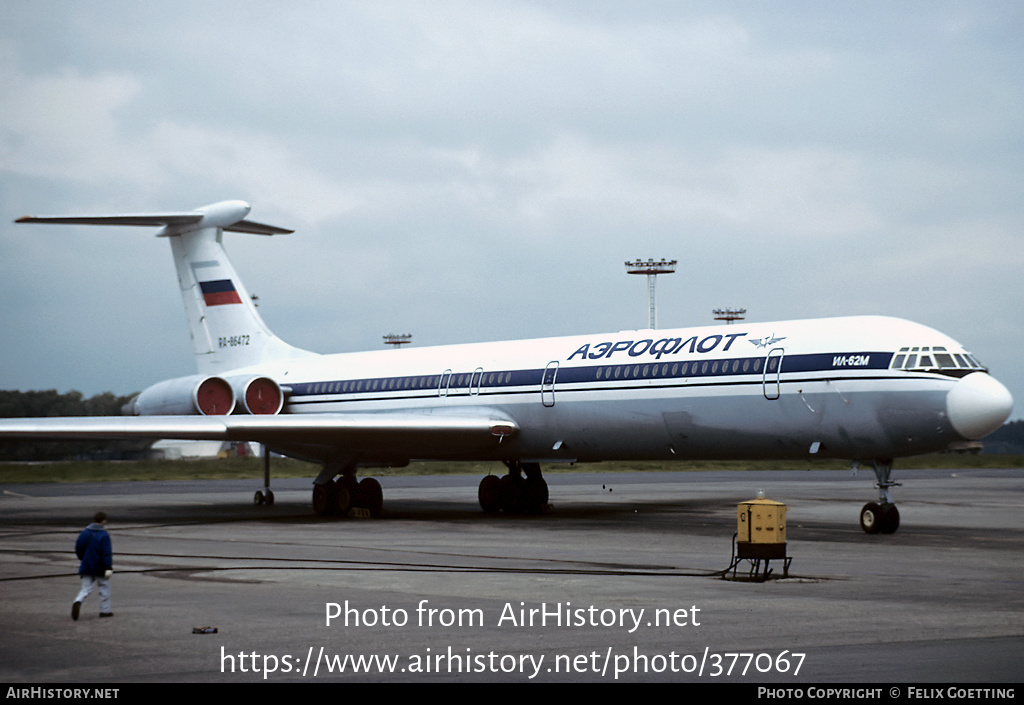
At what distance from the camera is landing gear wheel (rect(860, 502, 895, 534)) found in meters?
19.0

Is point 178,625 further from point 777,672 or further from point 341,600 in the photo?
point 777,672

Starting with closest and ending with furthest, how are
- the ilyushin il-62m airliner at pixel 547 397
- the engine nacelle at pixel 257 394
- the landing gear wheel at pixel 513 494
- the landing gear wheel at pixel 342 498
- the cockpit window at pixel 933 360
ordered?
1. the cockpit window at pixel 933 360
2. the ilyushin il-62m airliner at pixel 547 397
3. the landing gear wheel at pixel 342 498
4. the landing gear wheel at pixel 513 494
5. the engine nacelle at pixel 257 394

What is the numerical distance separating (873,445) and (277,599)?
35.9ft

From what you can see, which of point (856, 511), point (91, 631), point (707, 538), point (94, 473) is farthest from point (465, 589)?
point (94, 473)

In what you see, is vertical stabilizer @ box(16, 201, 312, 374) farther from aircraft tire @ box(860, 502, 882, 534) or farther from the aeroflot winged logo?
aircraft tire @ box(860, 502, 882, 534)

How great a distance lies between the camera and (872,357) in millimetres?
19062

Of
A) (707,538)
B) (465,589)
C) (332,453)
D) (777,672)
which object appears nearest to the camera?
(777,672)

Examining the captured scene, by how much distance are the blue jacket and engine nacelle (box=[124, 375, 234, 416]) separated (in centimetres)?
1682

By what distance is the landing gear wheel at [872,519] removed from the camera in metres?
19.0

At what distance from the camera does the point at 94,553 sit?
10.5m

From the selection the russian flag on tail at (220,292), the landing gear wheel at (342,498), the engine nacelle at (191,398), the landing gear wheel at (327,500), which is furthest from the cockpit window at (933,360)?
the russian flag on tail at (220,292)

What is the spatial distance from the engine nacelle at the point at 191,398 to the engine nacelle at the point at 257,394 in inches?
15.2

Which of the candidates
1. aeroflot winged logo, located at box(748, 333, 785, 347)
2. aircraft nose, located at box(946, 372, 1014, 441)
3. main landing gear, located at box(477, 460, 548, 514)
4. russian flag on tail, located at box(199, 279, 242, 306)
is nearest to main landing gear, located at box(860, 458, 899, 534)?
aircraft nose, located at box(946, 372, 1014, 441)

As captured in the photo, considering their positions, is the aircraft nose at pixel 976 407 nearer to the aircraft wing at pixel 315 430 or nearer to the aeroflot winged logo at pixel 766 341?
the aeroflot winged logo at pixel 766 341
